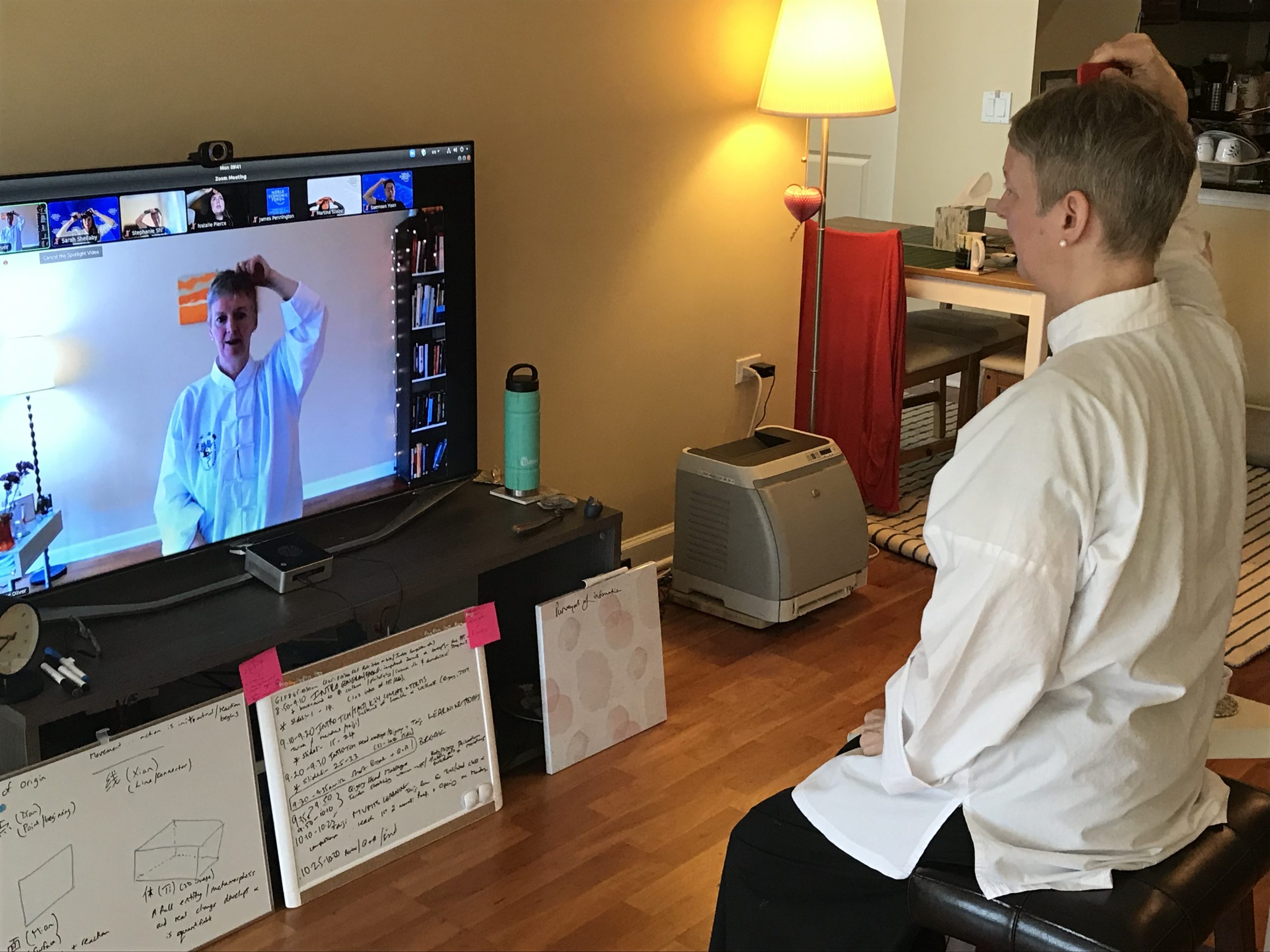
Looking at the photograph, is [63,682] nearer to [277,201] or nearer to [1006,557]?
[277,201]

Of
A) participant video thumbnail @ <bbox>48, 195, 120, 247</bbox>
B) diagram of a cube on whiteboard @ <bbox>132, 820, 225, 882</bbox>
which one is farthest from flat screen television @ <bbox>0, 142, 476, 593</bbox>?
diagram of a cube on whiteboard @ <bbox>132, 820, 225, 882</bbox>

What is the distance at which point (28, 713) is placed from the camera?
1953mm

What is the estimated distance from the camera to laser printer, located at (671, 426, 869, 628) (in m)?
3.33

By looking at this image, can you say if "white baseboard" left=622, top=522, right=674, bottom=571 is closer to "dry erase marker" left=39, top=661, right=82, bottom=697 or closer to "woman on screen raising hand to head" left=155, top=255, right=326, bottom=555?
"woman on screen raising hand to head" left=155, top=255, right=326, bottom=555

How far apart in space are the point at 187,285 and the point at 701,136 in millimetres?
1626

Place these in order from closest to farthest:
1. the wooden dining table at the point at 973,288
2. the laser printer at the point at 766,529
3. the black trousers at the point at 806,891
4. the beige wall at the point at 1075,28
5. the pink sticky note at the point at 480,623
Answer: the black trousers at the point at 806,891 → the pink sticky note at the point at 480,623 → the laser printer at the point at 766,529 → the wooden dining table at the point at 973,288 → the beige wall at the point at 1075,28

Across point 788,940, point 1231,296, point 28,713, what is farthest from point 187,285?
point 1231,296

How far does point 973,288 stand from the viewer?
402 cm

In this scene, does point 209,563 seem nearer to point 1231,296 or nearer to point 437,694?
point 437,694

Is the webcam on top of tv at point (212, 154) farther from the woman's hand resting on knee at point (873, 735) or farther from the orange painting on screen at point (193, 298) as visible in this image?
the woman's hand resting on knee at point (873, 735)

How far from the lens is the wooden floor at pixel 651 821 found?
2256 mm

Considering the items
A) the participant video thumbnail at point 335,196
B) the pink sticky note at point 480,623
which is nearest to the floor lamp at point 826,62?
the participant video thumbnail at point 335,196

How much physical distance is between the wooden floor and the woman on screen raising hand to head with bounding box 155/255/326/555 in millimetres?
694

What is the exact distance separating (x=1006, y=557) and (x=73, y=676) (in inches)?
54.1
